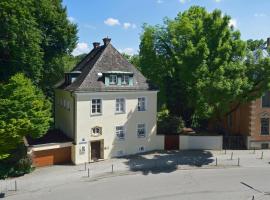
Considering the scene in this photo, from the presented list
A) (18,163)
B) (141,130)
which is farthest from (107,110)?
(18,163)

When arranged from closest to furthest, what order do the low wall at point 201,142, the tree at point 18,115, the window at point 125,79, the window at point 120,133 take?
1. the tree at point 18,115
2. the window at point 125,79
3. the window at point 120,133
4. the low wall at point 201,142

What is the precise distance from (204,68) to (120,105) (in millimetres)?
9793

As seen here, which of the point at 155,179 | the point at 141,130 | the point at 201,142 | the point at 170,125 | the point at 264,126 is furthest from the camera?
the point at 264,126

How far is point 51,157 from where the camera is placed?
36500mm

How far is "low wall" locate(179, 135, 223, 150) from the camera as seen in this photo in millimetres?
42656

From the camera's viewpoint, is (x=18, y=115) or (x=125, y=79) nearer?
(x=18, y=115)

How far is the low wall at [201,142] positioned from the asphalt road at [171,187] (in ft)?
25.9

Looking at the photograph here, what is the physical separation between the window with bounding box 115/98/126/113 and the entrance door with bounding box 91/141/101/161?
4.06 meters

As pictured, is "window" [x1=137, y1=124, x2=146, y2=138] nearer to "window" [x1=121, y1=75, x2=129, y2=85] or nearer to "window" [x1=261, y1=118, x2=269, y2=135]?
"window" [x1=121, y1=75, x2=129, y2=85]

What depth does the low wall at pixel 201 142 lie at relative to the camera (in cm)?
4266

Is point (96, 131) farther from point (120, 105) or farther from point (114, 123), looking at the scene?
point (120, 105)

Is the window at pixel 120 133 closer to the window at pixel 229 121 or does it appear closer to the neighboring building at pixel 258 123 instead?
the neighboring building at pixel 258 123

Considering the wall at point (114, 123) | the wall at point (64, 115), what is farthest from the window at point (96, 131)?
the wall at point (64, 115)

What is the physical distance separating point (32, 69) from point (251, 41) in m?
24.8
